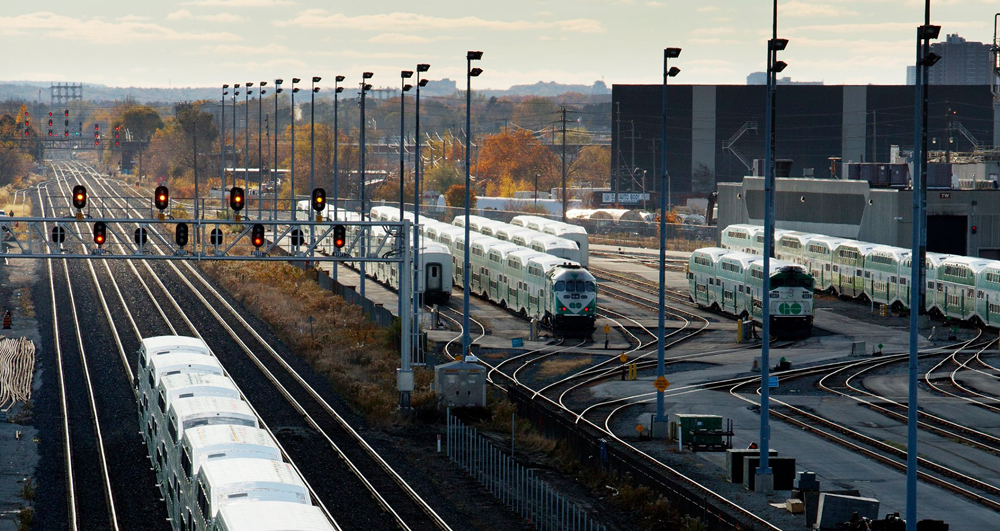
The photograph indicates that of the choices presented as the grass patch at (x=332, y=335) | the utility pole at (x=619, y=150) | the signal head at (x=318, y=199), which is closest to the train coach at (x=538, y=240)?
the grass patch at (x=332, y=335)

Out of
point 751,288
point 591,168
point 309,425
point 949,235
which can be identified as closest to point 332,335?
point 309,425

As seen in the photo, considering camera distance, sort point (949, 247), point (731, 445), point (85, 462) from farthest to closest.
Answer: point (949, 247) < point (731, 445) < point (85, 462)

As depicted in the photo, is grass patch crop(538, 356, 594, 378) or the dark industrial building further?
the dark industrial building

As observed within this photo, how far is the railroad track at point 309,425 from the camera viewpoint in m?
28.8

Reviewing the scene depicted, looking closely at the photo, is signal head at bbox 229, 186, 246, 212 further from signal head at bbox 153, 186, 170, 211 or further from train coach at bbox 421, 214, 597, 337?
train coach at bbox 421, 214, 597, 337

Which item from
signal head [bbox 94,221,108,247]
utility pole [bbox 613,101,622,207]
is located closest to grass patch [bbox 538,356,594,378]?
signal head [bbox 94,221,108,247]

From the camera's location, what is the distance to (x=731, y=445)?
3522 cm

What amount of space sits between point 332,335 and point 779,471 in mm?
27449

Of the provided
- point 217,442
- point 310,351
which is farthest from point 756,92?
point 217,442

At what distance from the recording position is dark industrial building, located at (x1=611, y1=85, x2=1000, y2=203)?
418 ft

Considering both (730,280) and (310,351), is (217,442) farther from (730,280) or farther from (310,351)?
(730,280)

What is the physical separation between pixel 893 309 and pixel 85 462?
42.7m

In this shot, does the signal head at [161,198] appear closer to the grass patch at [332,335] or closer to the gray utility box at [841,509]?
the grass patch at [332,335]

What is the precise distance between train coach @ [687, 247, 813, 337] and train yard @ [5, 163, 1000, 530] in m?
0.81
